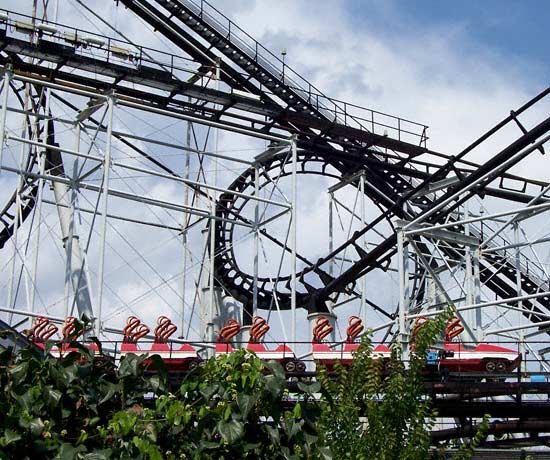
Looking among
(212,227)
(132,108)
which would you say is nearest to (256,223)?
(212,227)

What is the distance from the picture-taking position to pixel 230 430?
572 inches

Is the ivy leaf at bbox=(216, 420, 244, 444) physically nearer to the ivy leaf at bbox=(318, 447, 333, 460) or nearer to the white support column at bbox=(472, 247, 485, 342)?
the ivy leaf at bbox=(318, 447, 333, 460)

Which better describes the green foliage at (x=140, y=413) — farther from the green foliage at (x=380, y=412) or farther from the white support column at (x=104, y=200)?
the white support column at (x=104, y=200)

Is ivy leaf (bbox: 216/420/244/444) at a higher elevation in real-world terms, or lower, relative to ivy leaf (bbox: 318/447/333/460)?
higher

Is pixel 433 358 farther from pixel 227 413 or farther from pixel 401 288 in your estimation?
pixel 227 413

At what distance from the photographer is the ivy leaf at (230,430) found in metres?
14.4

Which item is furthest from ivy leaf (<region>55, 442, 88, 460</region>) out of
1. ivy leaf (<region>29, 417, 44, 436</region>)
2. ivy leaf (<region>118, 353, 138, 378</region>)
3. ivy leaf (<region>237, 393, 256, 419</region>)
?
ivy leaf (<region>237, 393, 256, 419</region>)

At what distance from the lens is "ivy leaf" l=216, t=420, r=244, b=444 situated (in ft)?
47.4

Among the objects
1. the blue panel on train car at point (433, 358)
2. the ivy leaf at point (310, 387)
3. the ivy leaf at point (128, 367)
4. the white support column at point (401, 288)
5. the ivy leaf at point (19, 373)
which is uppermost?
the white support column at point (401, 288)

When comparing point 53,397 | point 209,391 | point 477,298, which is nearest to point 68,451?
point 53,397

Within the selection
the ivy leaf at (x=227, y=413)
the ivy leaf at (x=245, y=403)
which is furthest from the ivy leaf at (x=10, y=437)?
the ivy leaf at (x=245, y=403)

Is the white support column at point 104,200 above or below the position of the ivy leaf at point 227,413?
above

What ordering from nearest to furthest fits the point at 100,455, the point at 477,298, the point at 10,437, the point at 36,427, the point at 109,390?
the point at 10,437 → the point at 100,455 → the point at 36,427 → the point at 109,390 → the point at 477,298

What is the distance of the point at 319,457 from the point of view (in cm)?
1520
